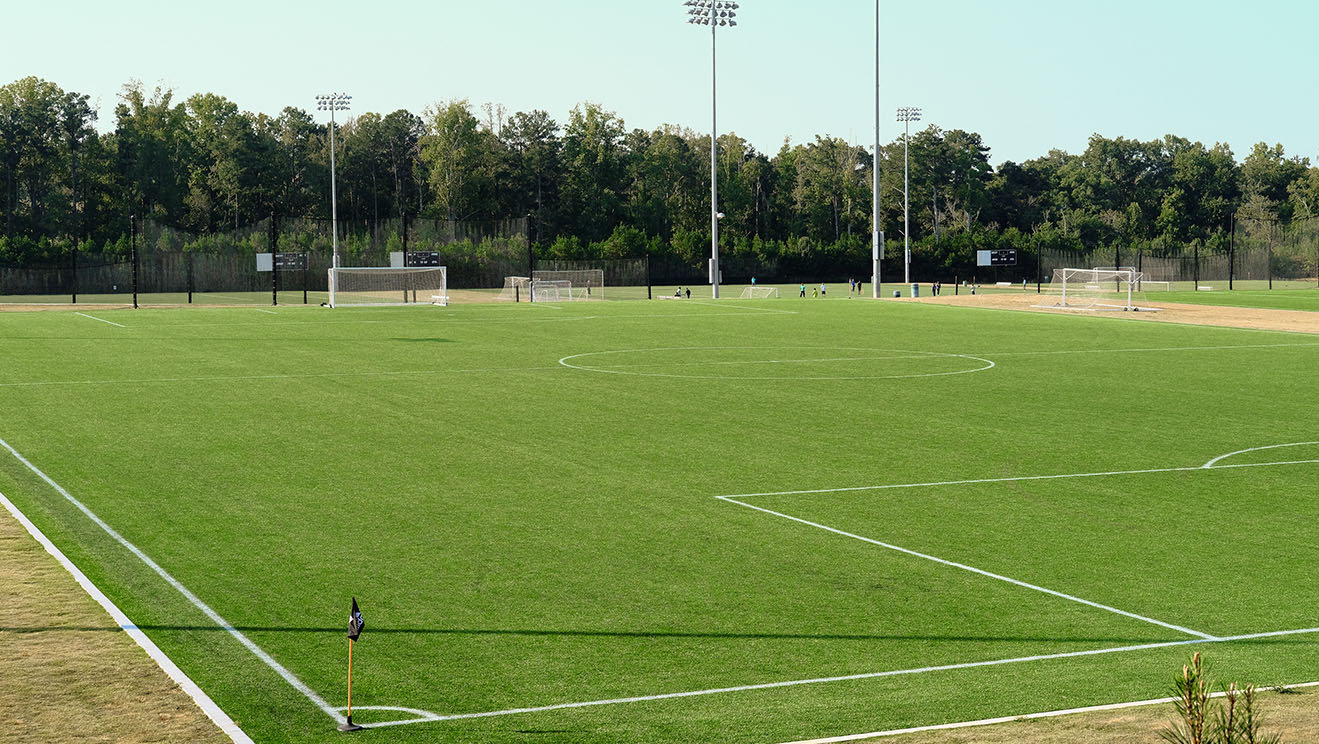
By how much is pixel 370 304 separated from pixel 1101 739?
54.9m

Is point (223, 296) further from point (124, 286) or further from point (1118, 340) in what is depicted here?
point (1118, 340)

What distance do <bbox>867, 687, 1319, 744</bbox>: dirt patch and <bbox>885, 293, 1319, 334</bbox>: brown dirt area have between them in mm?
36537

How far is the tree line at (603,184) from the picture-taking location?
110500mm

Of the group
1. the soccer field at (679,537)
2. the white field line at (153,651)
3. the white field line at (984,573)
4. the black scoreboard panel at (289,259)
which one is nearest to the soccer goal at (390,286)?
the black scoreboard panel at (289,259)

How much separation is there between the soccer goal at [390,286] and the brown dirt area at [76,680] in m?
46.9

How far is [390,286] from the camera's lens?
79688mm

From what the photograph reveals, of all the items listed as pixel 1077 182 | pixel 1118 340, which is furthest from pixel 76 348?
pixel 1077 182

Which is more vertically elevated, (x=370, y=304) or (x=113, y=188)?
(x=113, y=188)

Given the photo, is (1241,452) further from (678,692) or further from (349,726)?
(349,726)

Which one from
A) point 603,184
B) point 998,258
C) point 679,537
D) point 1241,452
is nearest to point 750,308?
point 998,258

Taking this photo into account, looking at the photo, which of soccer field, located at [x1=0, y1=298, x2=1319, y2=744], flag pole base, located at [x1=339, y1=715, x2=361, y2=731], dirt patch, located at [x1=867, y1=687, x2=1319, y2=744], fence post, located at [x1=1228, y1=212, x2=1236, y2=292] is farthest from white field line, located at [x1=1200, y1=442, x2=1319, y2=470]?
fence post, located at [x1=1228, y1=212, x2=1236, y2=292]

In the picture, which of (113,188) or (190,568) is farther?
(113,188)

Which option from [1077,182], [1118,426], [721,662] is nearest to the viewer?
[721,662]

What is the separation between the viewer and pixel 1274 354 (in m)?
33.1
